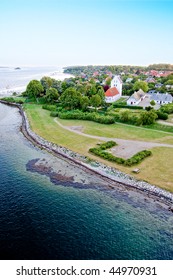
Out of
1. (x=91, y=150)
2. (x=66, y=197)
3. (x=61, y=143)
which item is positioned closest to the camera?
(x=66, y=197)

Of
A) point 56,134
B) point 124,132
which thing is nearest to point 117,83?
point 124,132

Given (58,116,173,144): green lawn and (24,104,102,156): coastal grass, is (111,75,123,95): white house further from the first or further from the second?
(58,116,173,144): green lawn

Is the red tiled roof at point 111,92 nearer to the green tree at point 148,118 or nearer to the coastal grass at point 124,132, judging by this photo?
the coastal grass at point 124,132

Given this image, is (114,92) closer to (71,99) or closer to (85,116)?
(71,99)

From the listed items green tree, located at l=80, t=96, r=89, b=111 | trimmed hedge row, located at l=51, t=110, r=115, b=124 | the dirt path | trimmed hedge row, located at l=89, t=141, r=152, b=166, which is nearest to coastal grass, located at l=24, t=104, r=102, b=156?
trimmed hedge row, located at l=89, t=141, r=152, b=166

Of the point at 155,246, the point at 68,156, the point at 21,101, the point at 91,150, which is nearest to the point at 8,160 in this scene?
the point at 68,156

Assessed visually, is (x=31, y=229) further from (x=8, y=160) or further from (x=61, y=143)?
(x=61, y=143)

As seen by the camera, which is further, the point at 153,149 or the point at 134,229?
the point at 153,149
